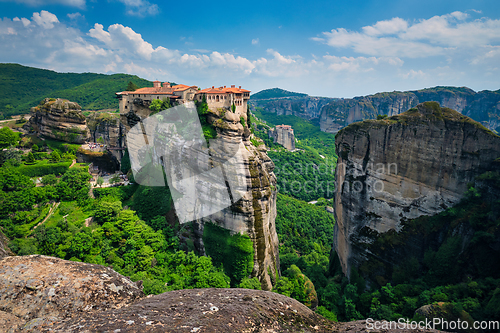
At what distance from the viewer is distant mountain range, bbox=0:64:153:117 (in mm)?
105812

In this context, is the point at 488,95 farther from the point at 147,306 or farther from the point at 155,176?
the point at 147,306

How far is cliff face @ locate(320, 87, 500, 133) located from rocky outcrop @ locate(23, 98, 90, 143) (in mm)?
135503

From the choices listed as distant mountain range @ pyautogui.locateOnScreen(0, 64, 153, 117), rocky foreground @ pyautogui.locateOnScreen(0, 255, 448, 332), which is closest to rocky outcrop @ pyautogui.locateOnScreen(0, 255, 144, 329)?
rocky foreground @ pyautogui.locateOnScreen(0, 255, 448, 332)

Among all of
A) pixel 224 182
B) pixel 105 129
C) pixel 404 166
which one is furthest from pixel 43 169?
pixel 404 166

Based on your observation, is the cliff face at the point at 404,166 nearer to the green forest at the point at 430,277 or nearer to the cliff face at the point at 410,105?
the green forest at the point at 430,277

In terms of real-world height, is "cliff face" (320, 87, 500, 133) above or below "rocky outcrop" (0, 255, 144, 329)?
above

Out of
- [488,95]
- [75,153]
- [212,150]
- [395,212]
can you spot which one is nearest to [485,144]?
[395,212]

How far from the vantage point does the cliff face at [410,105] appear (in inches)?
4469

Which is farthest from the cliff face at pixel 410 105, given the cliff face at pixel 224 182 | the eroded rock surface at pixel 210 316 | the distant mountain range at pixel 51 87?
the eroded rock surface at pixel 210 316

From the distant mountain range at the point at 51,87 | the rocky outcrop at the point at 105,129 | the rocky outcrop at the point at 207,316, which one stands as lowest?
the rocky outcrop at the point at 207,316

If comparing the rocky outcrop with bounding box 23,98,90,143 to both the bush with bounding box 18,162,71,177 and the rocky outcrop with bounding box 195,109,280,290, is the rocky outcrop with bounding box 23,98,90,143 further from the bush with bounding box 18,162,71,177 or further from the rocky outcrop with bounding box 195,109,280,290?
the rocky outcrop with bounding box 195,109,280,290

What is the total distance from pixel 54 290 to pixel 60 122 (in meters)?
52.4

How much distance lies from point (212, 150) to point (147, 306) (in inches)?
936

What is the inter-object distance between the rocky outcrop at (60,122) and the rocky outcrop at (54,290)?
4850 cm
